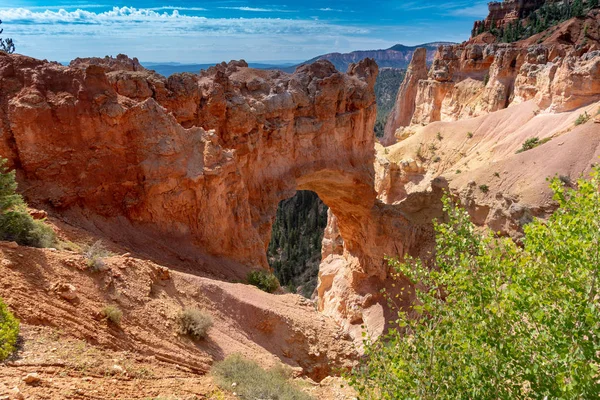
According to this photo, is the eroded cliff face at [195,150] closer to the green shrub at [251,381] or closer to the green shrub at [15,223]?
the green shrub at [15,223]

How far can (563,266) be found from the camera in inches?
239

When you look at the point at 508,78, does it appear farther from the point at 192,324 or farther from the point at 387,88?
the point at 387,88

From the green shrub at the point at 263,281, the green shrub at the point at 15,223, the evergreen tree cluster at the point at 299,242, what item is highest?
the green shrub at the point at 15,223

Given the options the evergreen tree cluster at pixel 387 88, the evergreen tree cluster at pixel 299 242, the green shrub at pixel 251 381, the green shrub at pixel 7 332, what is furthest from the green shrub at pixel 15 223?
the evergreen tree cluster at pixel 387 88

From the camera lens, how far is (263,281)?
1538 cm

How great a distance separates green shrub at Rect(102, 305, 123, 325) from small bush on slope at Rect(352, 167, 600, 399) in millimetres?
4771

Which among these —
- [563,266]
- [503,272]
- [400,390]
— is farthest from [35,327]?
[563,266]

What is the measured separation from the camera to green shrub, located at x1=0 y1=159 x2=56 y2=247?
881 cm

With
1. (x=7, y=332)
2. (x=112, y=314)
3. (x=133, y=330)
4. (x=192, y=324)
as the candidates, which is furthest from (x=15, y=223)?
(x=192, y=324)

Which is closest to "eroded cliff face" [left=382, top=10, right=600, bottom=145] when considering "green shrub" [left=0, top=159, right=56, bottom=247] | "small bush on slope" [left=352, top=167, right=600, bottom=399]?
"small bush on slope" [left=352, top=167, right=600, bottom=399]

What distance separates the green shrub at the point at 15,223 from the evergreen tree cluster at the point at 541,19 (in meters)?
72.9

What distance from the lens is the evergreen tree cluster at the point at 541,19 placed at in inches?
2547

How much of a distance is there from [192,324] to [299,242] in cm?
4597

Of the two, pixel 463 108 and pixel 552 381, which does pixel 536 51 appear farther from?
pixel 552 381
